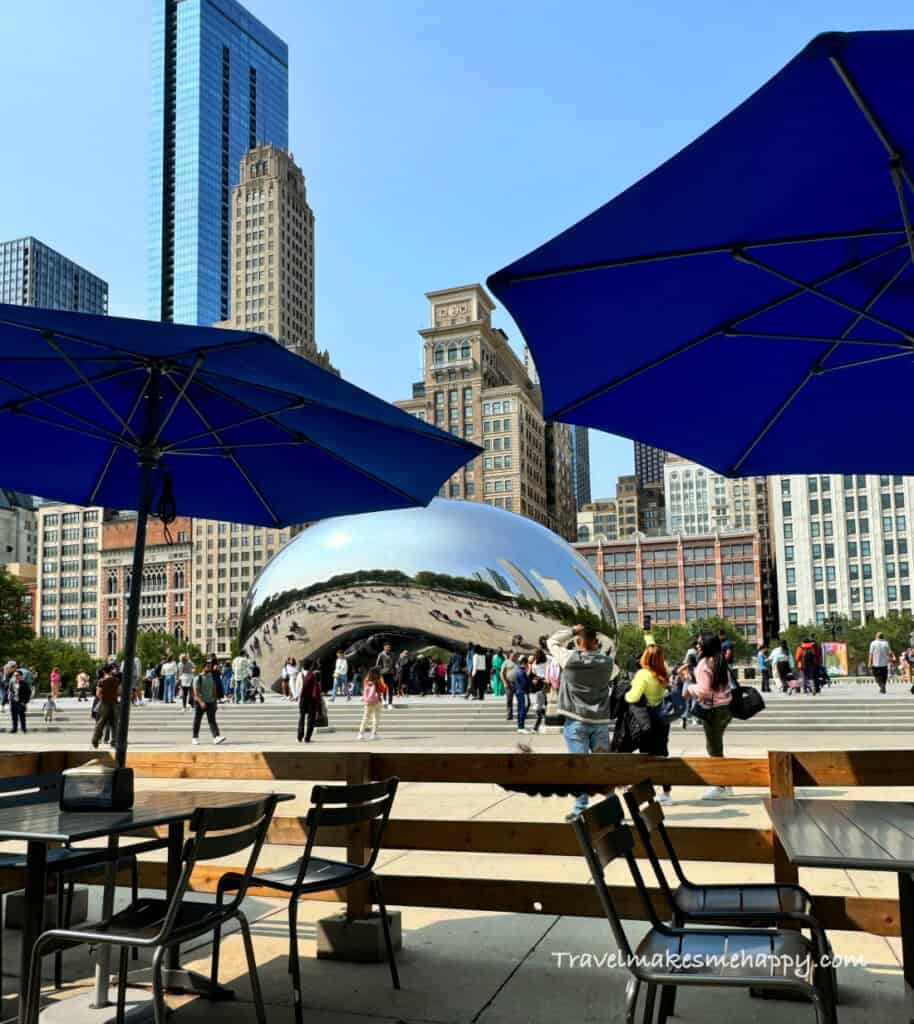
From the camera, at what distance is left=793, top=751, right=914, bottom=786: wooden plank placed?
4340 millimetres

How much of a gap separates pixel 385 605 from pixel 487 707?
19.0 ft

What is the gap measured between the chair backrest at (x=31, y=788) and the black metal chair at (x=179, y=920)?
3.31 feet

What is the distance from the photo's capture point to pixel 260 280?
6550 inches

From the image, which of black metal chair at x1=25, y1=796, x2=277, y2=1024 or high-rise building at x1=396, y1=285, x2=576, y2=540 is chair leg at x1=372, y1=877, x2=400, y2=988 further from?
high-rise building at x1=396, y1=285, x2=576, y2=540

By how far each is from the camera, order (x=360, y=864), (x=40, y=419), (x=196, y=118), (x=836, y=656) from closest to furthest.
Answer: (x=360, y=864), (x=40, y=419), (x=836, y=656), (x=196, y=118)

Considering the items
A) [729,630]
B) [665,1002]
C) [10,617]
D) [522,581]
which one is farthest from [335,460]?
[729,630]

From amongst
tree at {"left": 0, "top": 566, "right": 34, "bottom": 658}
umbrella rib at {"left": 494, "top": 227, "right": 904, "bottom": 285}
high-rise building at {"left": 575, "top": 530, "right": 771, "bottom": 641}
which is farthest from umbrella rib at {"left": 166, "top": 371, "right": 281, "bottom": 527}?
high-rise building at {"left": 575, "top": 530, "right": 771, "bottom": 641}

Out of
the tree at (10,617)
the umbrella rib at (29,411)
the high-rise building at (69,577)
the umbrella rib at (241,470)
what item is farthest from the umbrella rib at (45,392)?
the high-rise building at (69,577)

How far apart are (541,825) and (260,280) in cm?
17002

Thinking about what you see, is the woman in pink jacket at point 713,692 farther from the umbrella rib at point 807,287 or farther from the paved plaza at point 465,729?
the umbrella rib at point 807,287

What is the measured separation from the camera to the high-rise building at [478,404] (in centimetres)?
14225

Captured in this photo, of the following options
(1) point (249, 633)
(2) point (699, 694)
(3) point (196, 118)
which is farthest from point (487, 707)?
(3) point (196, 118)

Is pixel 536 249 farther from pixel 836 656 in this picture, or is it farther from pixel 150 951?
Result: pixel 836 656

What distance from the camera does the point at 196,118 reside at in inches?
7608
